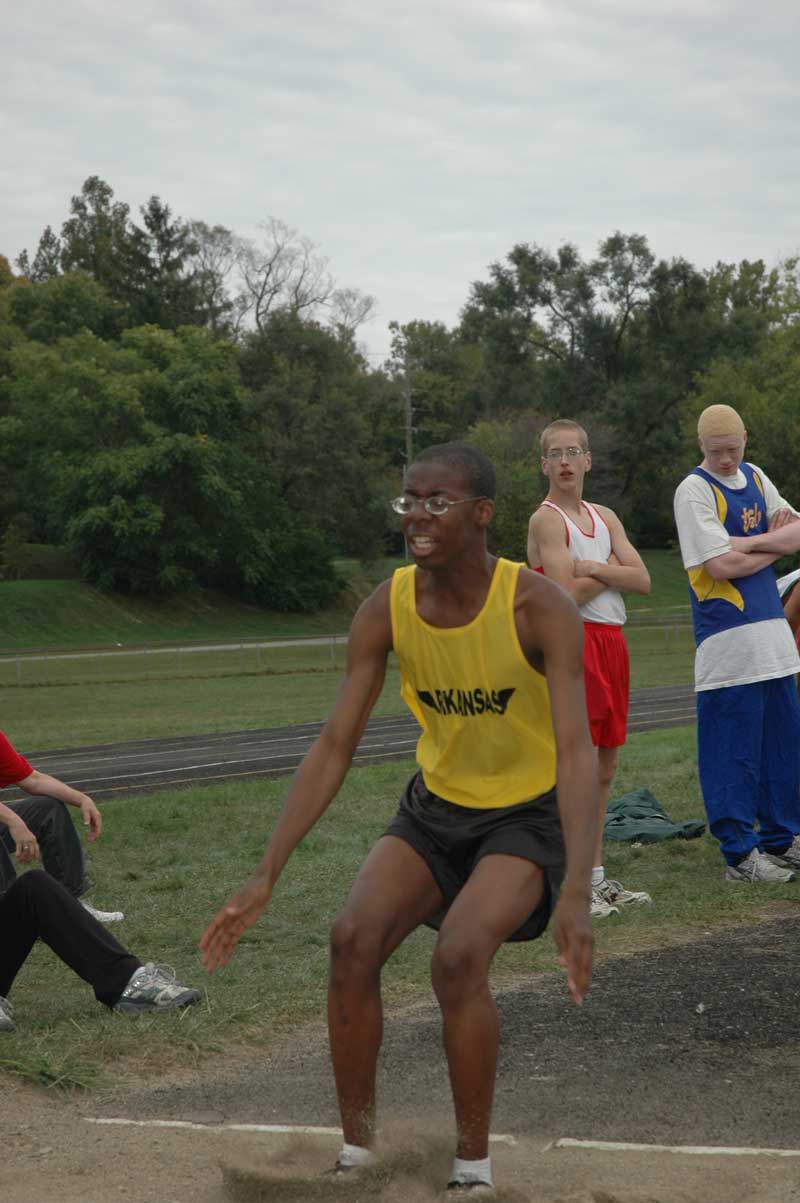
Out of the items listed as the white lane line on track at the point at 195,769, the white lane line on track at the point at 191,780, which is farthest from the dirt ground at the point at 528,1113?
the white lane line on track at the point at 195,769

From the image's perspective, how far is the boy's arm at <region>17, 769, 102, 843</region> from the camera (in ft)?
21.3

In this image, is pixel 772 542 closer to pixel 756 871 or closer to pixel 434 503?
pixel 756 871

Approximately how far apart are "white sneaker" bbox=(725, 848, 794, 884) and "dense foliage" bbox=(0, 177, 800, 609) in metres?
43.0

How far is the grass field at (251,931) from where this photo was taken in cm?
540

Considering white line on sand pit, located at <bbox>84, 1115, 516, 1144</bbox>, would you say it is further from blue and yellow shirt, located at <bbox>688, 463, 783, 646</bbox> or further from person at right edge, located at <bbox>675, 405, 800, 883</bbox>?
blue and yellow shirt, located at <bbox>688, 463, 783, 646</bbox>

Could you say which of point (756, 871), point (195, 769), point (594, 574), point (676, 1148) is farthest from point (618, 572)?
point (195, 769)

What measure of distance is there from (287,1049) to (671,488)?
7494 centimetres

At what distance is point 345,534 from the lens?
68.4m

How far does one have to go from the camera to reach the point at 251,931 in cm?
737

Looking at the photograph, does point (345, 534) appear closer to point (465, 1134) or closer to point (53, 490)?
point (53, 490)

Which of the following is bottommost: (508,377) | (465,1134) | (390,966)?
(390,966)

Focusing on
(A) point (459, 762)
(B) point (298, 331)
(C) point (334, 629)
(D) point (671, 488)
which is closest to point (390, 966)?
(A) point (459, 762)

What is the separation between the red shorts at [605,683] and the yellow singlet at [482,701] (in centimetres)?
317

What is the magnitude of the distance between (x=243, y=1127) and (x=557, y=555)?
11.7ft
